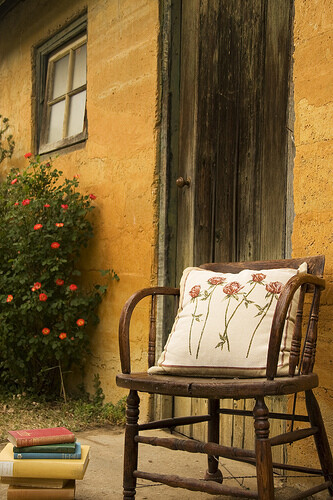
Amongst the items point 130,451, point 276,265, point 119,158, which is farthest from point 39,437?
point 119,158

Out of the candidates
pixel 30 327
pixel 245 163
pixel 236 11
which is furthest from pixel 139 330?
pixel 236 11

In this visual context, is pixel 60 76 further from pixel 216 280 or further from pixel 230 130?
pixel 216 280

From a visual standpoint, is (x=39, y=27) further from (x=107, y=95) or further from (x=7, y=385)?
(x=7, y=385)

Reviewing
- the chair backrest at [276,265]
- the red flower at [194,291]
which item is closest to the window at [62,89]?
the chair backrest at [276,265]

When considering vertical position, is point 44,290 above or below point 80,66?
below

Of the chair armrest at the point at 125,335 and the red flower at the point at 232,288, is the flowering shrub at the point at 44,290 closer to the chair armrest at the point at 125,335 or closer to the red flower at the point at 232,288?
the chair armrest at the point at 125,335

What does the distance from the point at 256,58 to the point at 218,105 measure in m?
0.31

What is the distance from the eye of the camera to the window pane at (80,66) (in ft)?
14.3

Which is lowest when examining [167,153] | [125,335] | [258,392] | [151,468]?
[151,468]

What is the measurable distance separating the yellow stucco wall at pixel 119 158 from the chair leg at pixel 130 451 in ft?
4.05

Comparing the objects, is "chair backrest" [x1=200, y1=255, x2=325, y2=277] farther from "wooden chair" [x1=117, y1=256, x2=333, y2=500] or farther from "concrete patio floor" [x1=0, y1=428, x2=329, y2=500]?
"concrete patio floor" [x1=0, y1=428, x2=329, y2=500]

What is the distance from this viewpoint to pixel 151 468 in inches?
103

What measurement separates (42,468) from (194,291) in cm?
77

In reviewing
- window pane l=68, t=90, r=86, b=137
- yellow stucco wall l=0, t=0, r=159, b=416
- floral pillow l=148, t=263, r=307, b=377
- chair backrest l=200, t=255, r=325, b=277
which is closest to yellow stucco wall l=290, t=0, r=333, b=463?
chair backrest l=200, t=255, r=325, b=277
